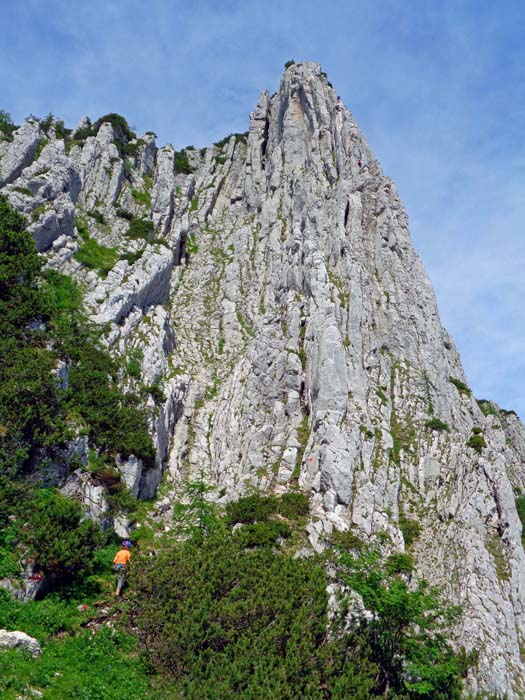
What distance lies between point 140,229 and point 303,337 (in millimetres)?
24875

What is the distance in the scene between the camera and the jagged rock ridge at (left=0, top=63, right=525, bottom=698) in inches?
1256

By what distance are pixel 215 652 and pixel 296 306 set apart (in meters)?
32.2

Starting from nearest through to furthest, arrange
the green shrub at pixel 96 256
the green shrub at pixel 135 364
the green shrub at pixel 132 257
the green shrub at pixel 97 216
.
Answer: the green shrub at pixel 135 364
the green shrub at pixel 96 256
the green shrub at pixel 132 257
the green shrub at pixel 97 216

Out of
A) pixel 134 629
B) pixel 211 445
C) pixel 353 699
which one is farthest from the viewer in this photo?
pixel 211 445

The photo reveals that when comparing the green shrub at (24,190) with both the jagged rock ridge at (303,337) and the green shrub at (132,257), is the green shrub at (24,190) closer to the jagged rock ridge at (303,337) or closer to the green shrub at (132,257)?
the jagged rock ridge at (303,337)

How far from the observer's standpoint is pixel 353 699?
13164mm

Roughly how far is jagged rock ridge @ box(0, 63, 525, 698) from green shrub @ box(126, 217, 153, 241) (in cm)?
37

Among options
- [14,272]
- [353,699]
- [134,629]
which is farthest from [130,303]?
[353,699]

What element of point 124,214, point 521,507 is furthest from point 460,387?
point 124,214

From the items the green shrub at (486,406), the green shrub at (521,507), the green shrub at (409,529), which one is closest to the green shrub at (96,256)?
the green shrub at (409,529)

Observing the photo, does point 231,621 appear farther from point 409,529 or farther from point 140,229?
point 140,229

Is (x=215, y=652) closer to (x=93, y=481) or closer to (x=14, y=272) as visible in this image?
(x=93, y=481)

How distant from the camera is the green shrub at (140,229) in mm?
54031

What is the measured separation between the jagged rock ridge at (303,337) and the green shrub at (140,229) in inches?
14.5
